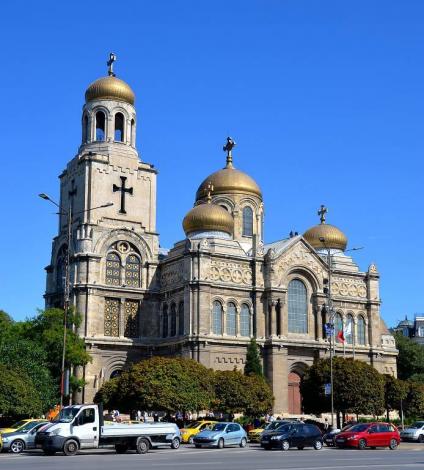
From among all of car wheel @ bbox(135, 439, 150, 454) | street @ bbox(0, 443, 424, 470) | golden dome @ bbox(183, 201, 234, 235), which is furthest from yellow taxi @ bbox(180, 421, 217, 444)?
golden dome @ bbox(183, 201, 234, 235)

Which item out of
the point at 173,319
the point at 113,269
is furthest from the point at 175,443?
the point at 113,269

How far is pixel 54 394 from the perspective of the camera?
53219mm

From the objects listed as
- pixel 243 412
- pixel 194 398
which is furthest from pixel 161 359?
pixel 243 412

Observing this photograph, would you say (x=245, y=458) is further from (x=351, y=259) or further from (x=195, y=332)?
(x=351, y=259)

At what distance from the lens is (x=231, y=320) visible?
68875 millimetres

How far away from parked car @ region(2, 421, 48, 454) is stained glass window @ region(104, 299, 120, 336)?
30734 millimetres

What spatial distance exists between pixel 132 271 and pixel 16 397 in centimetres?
2578

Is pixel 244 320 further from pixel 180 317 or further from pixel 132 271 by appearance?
pixel 132 271

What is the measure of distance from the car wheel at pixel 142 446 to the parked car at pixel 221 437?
170 inches

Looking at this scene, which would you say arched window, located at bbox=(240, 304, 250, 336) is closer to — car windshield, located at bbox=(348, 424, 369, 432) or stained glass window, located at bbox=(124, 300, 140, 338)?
stained glass window, located at bbox=(124, 300, 140, 338)

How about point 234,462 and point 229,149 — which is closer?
point 234,462

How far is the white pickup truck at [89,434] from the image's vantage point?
111 feet

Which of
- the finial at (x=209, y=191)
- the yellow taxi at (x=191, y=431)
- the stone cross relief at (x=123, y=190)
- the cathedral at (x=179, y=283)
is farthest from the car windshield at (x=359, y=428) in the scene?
the finial at (x=209, y=191)

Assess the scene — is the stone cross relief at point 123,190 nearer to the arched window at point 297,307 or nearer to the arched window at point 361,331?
the arched window at point 297,307
